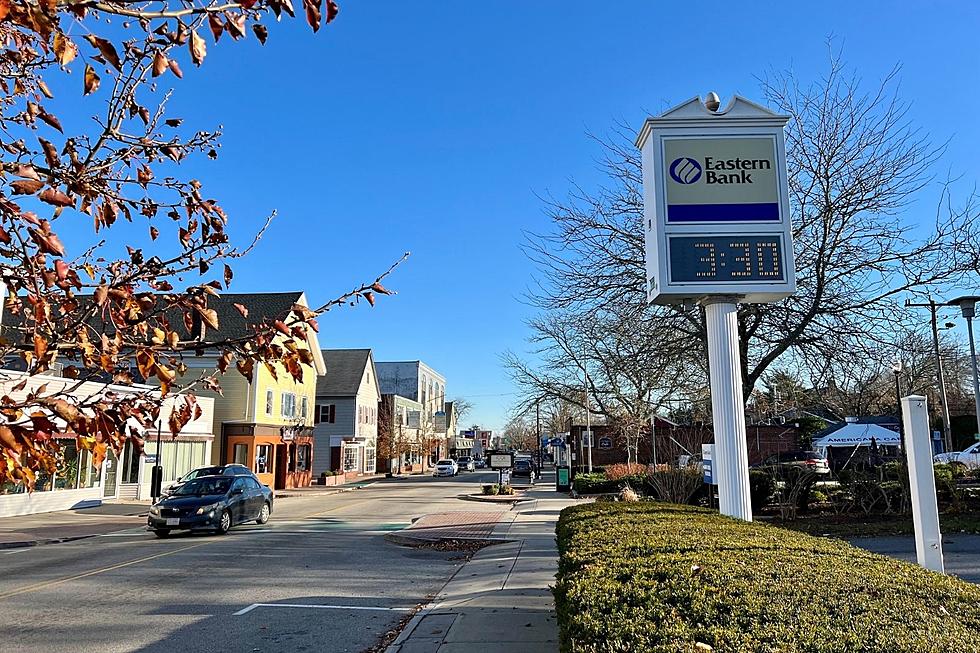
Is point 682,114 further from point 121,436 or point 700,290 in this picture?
point 121,436

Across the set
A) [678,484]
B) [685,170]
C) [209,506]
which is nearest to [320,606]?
[685,170]

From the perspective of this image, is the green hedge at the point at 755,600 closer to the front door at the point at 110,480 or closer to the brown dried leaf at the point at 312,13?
the brown dried leaf at the point at 312,13

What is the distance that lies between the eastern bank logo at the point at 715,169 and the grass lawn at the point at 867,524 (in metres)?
9.12

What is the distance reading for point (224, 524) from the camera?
1850 cm

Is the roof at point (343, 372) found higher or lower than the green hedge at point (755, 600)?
higher

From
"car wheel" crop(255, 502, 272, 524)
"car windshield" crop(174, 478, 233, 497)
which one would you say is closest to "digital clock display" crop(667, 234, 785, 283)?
"car windshield" crop(174, 478, 233, 497)

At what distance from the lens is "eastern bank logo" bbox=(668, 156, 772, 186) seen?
10367 mm

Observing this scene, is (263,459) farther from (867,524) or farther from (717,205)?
(717,205)

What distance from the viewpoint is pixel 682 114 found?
1057 centimetres

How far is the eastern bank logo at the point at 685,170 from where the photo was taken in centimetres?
1036

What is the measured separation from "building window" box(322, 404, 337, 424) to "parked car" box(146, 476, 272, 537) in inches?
1425

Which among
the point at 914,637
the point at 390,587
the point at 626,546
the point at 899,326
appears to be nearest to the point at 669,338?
the point at 899,326

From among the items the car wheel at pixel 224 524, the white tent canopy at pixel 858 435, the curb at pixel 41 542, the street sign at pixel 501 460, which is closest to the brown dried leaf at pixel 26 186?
the car wheel at pixel 224 524

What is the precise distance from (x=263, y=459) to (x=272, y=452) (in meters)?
1.18
